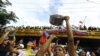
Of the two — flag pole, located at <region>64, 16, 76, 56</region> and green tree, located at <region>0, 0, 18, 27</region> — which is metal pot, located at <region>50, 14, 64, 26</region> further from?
green tree, located at <region>0, 0, 18, 27</region>

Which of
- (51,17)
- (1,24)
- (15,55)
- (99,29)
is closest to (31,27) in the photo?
(1,24)

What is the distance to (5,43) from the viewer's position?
1044 centimetres

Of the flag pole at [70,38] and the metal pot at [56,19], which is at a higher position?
the metal pot at [56,19]

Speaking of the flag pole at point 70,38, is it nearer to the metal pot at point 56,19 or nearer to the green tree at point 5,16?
the metal pot at point 56,19

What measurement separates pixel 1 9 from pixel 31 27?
156 inches

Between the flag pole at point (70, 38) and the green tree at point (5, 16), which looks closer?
the flag pole at point (70, 38)

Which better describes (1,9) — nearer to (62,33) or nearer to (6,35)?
(62,33)

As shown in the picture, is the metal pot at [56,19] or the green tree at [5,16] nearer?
the metal pot at [56,19]

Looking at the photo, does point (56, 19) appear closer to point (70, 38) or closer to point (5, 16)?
point (70, 38)

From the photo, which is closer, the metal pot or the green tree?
the metal pot

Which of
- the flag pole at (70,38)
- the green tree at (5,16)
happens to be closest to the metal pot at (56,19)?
the flag pole at (70,38)

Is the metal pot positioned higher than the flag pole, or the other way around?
the metal pot

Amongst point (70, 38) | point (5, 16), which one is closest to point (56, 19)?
point (70, 38)

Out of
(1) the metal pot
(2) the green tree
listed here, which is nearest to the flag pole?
(1) the metal pot
